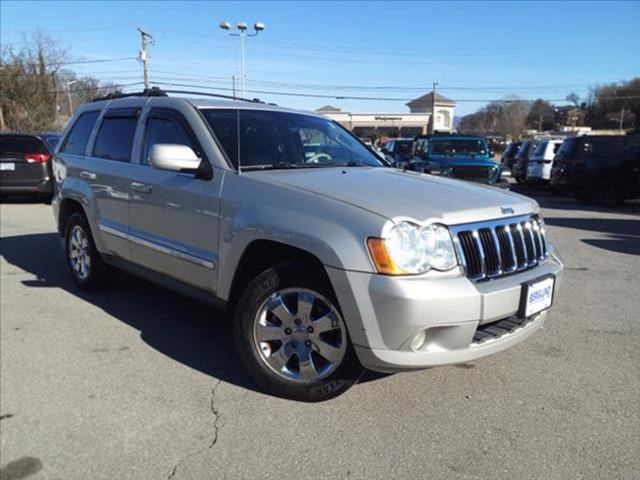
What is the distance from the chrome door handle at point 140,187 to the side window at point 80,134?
136cm

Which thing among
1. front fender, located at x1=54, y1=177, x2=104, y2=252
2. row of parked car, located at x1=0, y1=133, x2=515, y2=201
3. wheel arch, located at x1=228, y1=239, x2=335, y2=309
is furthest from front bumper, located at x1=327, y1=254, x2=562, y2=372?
row of parked car, located at x1=0, y1=133, x2=515, y2=201

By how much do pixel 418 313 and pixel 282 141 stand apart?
196cm

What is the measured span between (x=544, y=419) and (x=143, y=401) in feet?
7.77

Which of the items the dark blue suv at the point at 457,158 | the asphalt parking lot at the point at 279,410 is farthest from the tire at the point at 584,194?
the asphalt parking lot at the point at 279,410

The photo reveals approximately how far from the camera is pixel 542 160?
684 inches

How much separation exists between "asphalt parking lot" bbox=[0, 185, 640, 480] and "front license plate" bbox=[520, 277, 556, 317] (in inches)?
22.7

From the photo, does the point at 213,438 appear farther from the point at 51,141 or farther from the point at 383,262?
the point at 51,141

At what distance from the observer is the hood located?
2.94m

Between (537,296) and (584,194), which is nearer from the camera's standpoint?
(537,296)

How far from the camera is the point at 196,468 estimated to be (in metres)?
2.67

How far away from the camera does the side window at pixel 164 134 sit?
13.0ft

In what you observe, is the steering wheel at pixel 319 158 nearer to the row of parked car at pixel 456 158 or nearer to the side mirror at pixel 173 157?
the side mirror at pixel 173 157

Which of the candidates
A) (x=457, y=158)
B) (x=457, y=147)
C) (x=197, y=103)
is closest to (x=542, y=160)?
(x=457, y=147)

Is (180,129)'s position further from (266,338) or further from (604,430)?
(604,430)
